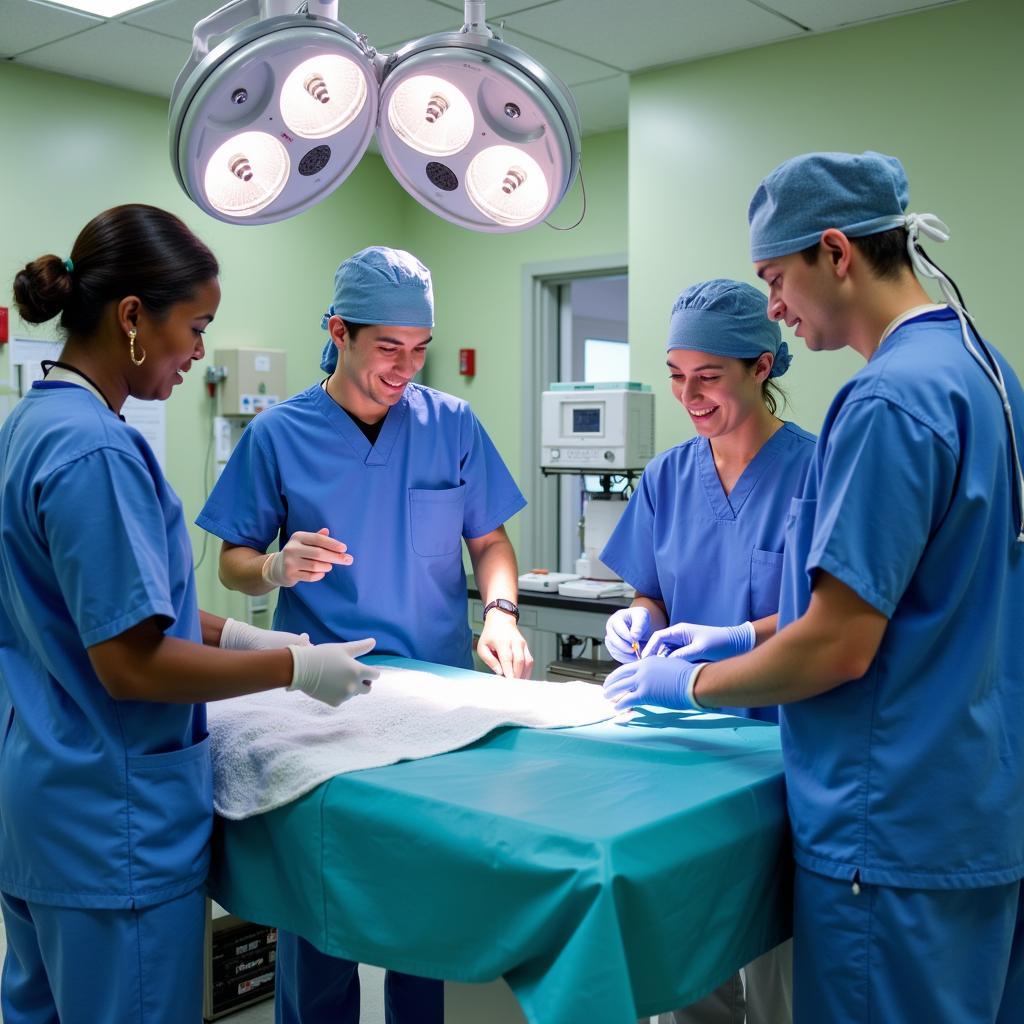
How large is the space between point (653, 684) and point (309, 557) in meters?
0.66

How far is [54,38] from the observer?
3.53 metres

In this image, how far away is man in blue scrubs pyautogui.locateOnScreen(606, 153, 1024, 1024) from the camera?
1208mm

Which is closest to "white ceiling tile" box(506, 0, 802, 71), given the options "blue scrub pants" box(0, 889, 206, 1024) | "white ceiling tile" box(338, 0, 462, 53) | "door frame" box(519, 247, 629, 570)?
"white ceiling tile" box(338, 0, 462, 53)

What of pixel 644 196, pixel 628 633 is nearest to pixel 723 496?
pixel 628 633

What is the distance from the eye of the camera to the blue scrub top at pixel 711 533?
6.42 ft

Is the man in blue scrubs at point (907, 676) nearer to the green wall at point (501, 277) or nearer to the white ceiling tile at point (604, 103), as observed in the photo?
the white ceiling tile at point (604, 103)

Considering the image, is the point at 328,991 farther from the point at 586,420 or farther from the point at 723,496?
the point at 586,420

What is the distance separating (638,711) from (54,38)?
3028 mm

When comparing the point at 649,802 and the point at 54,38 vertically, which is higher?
the point at 54,38

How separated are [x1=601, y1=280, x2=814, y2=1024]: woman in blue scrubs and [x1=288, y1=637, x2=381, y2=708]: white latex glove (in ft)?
1.95

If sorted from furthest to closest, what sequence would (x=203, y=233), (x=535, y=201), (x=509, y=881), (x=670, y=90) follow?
1. (x=203, y=233)
2. (x=670, y=90)
3. (x=535, y=201)
4. (x=509, y=881)

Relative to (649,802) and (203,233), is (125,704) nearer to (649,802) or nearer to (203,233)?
(649,802)

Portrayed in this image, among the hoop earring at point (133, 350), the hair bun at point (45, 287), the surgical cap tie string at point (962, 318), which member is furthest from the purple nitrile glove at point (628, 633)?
the hair bun at point (45, 287)

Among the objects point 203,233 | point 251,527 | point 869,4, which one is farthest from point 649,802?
point 203,233
